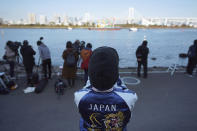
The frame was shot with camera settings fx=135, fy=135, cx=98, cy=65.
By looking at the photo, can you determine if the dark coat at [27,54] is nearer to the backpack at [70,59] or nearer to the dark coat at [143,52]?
the backpack at [70,59]

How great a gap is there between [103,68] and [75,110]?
253cm

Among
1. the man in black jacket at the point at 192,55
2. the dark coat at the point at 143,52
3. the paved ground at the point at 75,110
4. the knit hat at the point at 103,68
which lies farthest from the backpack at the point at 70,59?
the man in black jacket at the point at 192,55

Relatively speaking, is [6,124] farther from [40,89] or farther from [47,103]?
[40,89]

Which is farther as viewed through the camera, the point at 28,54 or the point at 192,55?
the point at 192,55

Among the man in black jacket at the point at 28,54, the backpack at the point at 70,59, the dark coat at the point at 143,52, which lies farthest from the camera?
the dark coat at the point at 143,52

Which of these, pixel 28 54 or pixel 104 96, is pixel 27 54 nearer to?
pixel 28 54

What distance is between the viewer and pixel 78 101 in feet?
3.16

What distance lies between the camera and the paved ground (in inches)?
103

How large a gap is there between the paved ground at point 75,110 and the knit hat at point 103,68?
2.01 meters

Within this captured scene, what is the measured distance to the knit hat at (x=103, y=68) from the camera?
85cm

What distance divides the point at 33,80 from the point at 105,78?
13.5ft

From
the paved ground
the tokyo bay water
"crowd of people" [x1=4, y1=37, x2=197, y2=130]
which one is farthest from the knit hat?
the tokyo bay water

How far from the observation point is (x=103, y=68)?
85cm

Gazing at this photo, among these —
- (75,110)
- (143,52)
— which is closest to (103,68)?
(75,110)
